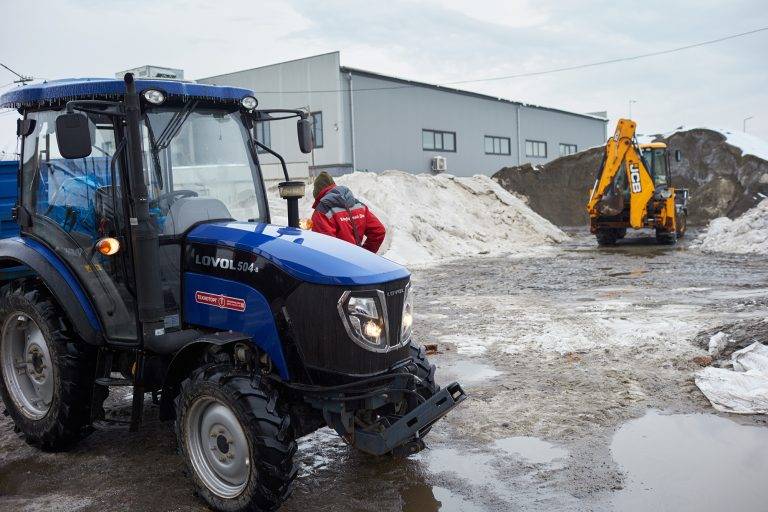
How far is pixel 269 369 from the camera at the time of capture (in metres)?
4.33

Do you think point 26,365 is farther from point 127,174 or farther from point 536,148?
point 536,148

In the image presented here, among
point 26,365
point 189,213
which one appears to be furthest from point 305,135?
point 26,365

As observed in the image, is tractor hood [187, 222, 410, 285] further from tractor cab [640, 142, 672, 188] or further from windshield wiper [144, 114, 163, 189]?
tractor cab [640, 142, 672, 188]

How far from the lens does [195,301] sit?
15.4ft

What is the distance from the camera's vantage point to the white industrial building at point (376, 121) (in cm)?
2861

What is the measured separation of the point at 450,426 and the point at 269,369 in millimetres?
1976

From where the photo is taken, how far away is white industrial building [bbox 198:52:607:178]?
28.6 meters

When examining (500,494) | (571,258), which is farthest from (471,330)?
(571,258)

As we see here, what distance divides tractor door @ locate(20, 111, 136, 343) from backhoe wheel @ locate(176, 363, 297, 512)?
36.1 inches

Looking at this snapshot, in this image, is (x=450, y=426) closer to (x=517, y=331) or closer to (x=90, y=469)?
(x=90, y=469)

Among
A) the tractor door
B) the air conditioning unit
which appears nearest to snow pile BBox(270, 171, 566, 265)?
the air conditioning unit

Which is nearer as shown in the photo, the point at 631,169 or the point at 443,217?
the point at 631,169

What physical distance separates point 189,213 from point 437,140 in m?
29.9

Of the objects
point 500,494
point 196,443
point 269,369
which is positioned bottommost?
point 500,494
